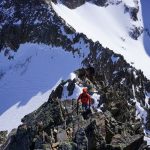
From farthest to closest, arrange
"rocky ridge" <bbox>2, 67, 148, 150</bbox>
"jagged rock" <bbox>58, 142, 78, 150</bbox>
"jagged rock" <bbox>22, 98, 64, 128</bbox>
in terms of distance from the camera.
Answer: "jagged rock" <bbox>22, 98, 64, 128</bbox>
"rocky ridge" <bbox>2, 67, 148, 150</bbox>
"jagged rock" <bbox>58, 142, 78, 150</bbox>

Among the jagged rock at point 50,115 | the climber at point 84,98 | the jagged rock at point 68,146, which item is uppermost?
the jagged rock at point 50,115

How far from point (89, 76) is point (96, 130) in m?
34.9

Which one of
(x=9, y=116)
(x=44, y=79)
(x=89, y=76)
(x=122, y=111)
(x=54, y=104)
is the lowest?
(x=122, y=111)

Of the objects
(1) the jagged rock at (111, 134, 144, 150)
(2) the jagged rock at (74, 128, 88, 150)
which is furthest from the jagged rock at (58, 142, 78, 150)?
(1) the jagged rock at (111, 134, 144, 150)

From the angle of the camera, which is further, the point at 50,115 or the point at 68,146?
the point at 50,115

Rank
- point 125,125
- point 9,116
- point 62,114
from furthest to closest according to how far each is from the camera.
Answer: point 9,116
point 62,114
point 125,125

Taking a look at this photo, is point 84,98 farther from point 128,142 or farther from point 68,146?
point 128,142

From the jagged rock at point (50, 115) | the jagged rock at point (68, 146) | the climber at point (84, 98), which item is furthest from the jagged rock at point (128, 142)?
the jagged rock at point (50, 115)

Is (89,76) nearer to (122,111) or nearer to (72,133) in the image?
(122,111)

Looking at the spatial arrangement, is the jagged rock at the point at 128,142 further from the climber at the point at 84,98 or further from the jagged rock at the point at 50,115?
the jagged rock at the point at 50,115

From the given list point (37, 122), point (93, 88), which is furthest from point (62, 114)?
point (93, 88)

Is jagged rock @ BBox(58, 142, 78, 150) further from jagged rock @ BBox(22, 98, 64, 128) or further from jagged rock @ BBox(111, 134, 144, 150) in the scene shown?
jagged rock @ BBox(22, 98, 64, 128)

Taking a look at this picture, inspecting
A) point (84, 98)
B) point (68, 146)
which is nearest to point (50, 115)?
point (84, 98)

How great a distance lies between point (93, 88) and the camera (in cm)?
7494
